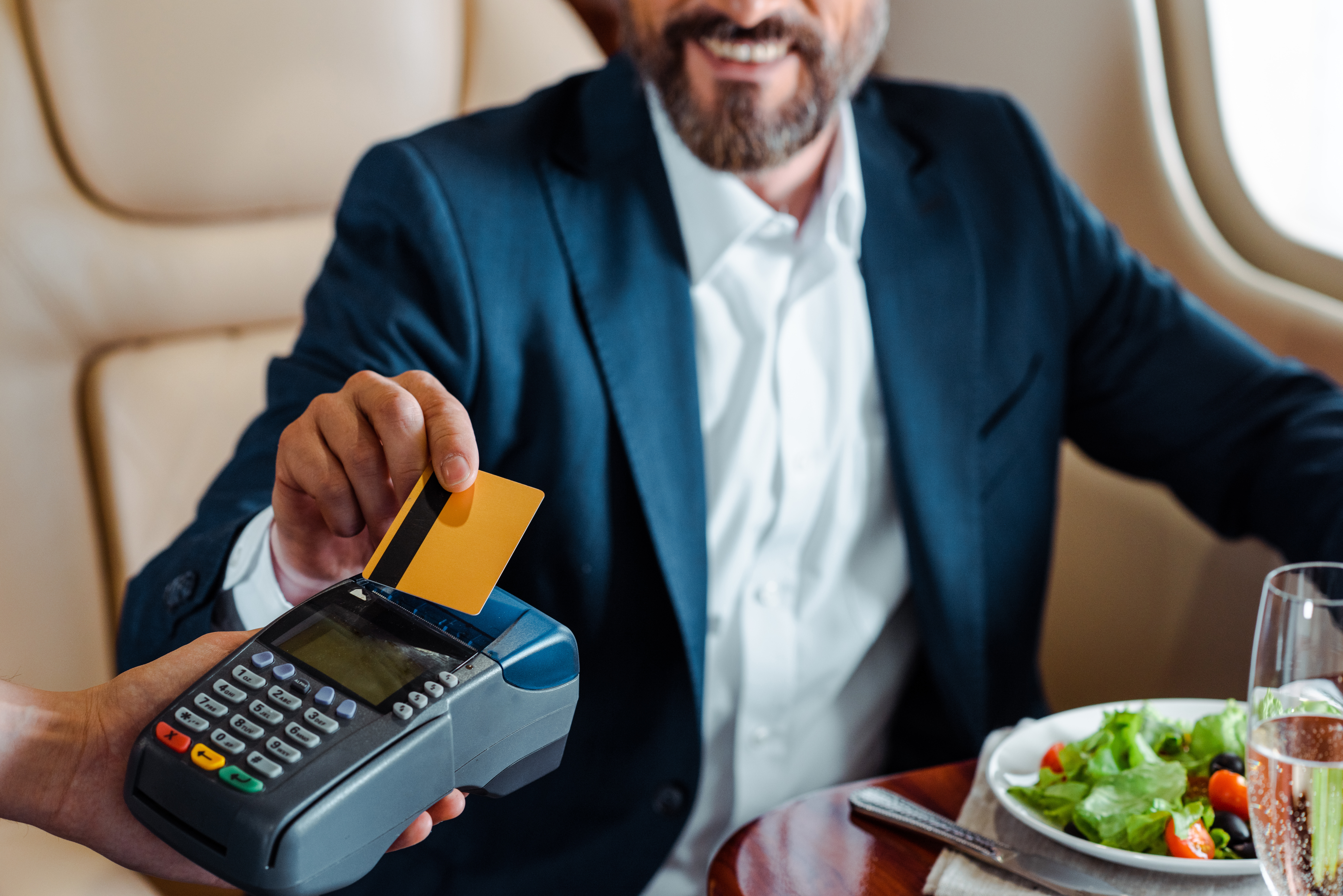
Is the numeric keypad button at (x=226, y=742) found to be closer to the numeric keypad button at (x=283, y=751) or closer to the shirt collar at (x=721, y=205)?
the numeric keypad button at (x=283, y=751)

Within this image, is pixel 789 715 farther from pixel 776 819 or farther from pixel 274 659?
pixel 274 659

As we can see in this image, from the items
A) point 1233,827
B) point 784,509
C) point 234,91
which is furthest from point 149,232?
point 1233,827

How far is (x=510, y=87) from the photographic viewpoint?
1.37 meters

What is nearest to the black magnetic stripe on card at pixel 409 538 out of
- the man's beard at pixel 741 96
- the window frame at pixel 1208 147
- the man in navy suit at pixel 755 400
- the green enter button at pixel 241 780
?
the green enter button at pixel 241 780

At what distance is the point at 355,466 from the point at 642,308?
16.2 inches

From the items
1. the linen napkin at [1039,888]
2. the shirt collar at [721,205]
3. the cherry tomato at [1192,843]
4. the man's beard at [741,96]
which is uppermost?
the man's beard at [741,96]

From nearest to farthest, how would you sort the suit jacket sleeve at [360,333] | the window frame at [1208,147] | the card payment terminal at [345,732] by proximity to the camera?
the card payment terminal at [345,732]
the suit jacket sleeve at [360,333]
the window frame at [1208,147]

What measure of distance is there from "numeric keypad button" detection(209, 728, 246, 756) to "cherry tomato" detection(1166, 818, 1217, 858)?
0.49 m

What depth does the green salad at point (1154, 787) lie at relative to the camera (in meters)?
0.66

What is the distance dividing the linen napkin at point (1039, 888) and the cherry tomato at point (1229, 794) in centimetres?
4

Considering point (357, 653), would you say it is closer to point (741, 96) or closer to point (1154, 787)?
point (1154, 787)

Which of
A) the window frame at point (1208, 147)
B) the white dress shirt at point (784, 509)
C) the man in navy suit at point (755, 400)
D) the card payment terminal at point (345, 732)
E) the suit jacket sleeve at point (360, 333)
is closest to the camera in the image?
the card payment terminal at point (345, 732)

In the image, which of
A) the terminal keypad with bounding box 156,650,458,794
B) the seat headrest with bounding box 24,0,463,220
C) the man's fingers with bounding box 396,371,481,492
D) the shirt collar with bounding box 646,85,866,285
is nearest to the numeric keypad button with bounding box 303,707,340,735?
the terminal keypad with bounding box 156,650,458,794

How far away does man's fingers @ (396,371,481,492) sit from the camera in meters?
0.53
